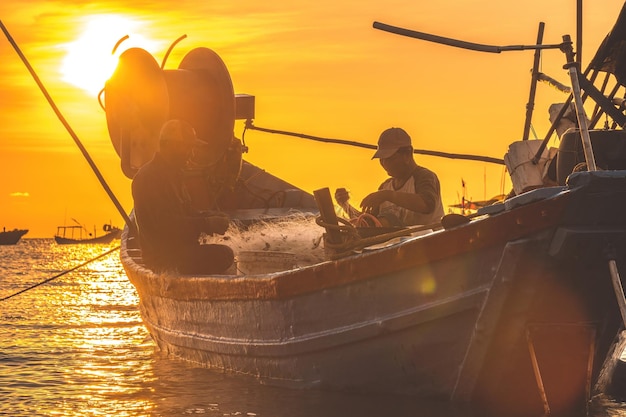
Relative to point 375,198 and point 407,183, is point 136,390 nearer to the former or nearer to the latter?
point 375,198

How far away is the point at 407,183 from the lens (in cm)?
1023

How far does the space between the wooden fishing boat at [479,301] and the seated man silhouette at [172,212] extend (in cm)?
97

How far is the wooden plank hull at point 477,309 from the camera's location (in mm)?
7465

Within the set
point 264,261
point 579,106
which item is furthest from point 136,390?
point 579,106

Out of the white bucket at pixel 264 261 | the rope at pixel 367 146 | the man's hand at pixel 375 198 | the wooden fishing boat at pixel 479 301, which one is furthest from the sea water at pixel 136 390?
the rope at pixel 367 146

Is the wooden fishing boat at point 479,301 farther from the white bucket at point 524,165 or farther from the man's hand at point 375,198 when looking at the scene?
the man's hand at point 375,198

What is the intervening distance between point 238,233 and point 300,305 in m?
5.37

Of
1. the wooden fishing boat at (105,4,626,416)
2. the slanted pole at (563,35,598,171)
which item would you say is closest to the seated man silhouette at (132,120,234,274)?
the wooden fishing boat at (105,4,626,416)

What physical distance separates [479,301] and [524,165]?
2.52 m

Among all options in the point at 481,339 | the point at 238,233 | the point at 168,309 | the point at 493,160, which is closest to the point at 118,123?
the point at 238,233

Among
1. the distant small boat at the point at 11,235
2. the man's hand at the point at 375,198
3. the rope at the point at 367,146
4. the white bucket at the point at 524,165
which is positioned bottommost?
the man's hand at the point at 375,198

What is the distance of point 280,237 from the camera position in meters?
13.4

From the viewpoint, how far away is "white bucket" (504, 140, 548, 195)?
32.2 ft

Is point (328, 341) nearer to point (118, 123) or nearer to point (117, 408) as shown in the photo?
point (117, 408)
